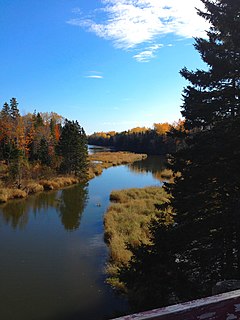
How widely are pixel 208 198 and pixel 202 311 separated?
7.17 meters

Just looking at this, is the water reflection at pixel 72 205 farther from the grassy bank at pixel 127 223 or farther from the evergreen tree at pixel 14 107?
the evergreen tree at pixel 14 107

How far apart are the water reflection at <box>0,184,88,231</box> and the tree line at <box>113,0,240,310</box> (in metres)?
12.6

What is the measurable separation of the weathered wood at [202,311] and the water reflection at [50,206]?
746 inches

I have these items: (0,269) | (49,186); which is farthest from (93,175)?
(0,269)

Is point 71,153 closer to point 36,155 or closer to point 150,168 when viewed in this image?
point 36,155

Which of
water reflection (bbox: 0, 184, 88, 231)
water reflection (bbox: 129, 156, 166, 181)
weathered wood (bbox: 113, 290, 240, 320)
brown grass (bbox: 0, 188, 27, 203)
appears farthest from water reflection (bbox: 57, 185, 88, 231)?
weathered wood (bbox: 113, 290, 240, 320)

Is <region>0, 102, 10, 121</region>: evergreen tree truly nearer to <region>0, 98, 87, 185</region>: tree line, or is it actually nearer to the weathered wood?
<region>0, 98, 87, 185</region>: tree line

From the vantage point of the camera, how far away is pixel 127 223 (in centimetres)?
1872

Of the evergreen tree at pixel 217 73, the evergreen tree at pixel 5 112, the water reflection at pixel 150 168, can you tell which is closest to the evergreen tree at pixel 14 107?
the evergreen tree at pixel 5 112

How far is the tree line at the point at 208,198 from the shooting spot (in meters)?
7.90

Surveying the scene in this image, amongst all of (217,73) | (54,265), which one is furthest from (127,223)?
(217,73)

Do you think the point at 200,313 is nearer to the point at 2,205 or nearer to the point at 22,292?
the point at 22,292

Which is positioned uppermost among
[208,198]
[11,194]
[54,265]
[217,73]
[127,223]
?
[217,73]

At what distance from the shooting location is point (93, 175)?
151ft
